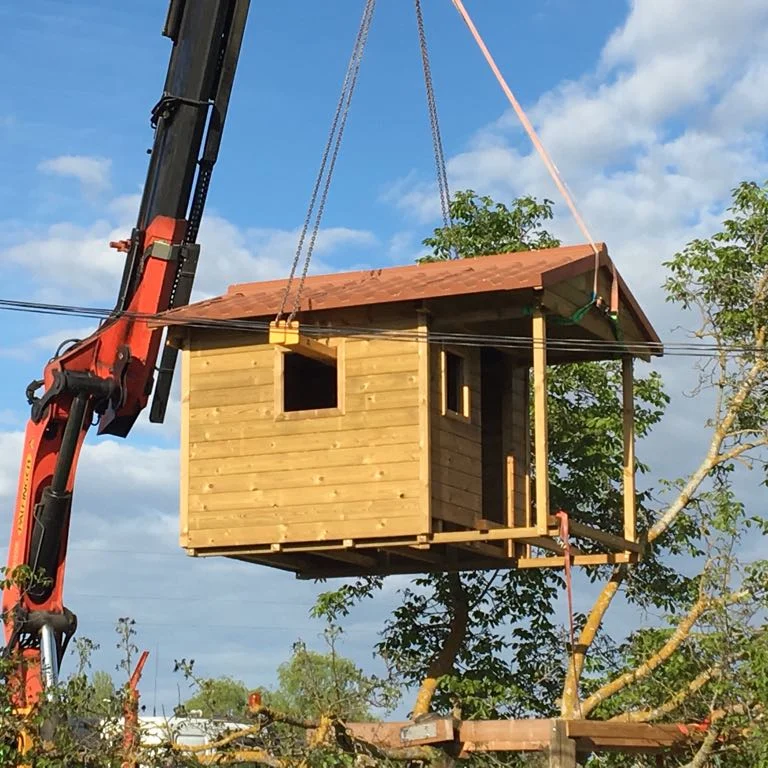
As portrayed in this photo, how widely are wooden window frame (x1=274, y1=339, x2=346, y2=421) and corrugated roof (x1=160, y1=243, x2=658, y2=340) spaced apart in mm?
374

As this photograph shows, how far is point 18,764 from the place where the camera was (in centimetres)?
1131

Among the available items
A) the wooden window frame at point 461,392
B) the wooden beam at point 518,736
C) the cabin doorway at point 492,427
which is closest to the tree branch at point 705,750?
the wooden beam at point 518,736

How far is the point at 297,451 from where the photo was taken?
1308 cm

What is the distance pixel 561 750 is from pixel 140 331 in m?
6.60

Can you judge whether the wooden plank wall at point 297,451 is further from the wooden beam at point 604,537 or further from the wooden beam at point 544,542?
the wooden beam at point 604,537

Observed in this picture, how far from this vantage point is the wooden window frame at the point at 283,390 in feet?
42.7

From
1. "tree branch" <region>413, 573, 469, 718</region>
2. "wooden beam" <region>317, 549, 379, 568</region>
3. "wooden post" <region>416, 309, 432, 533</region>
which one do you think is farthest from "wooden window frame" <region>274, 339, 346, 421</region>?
"tree branch" <region>413, 573, 469, 718</region>

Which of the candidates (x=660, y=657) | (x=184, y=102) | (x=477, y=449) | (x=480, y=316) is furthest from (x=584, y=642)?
(x=184, y=102)

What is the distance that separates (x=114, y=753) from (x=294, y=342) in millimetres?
3878

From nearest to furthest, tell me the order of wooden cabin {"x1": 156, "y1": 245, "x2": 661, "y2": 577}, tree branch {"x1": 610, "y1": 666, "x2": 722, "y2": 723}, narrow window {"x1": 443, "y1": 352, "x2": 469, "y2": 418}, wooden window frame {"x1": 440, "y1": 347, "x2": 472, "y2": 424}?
wooden cabin {"x1": 156, "y1": 245, "x2": 661, "y2": 577}
wooden window frame {"x1": 440, "y1": 347, "x2": 472, "y2": 424}
narrow window {"x1": 443, "y1": 352, "x2": 469, "y2": 418}
tree branch {"x1": 610, "y1": 666, "x2": 722, "y2": 723}

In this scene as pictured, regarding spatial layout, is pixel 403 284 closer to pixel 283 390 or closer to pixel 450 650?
pixel 283 390

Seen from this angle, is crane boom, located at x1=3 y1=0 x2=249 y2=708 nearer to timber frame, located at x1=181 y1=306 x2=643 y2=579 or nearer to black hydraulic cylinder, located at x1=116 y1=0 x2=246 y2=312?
black hydraulic cylinder, located at x1=116 y1=0 x2=246 y2=312

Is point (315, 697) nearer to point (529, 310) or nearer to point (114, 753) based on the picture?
point (114, 753)

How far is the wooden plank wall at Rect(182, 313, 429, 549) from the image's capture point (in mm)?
12656
